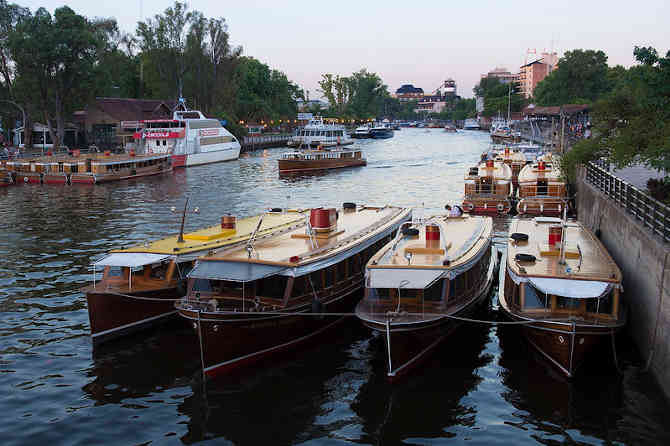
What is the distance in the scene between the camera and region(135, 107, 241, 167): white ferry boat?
82312 millimetres

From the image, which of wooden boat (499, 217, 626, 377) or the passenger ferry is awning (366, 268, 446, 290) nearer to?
wooden boat (499, 217, 626, 377)

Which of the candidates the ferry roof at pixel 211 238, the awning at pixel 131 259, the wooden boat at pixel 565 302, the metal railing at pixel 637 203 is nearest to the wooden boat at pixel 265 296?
the ferry roof at pixel 211 238

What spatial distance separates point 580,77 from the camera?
145 metres

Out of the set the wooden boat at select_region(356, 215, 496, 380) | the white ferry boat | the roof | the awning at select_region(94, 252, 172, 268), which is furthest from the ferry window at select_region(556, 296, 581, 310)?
the roof

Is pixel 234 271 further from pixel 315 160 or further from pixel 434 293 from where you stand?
pixel 315 160

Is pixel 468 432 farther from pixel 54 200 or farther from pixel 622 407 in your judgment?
pixel 54 200

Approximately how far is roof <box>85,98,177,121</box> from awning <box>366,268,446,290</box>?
85.7 meters

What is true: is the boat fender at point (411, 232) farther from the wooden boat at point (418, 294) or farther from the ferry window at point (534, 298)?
the ferry window at point (534, 298)

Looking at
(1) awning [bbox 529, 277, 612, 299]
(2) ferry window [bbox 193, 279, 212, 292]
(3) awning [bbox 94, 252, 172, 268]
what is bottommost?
(2) ferry window [bbox 193, 279, 212, 292]

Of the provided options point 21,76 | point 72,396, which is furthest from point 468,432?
point 21,76

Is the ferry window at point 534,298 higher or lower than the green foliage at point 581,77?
lower

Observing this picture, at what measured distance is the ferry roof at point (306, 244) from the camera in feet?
60.4

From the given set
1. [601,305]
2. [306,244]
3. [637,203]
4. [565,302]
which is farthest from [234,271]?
[637,203]

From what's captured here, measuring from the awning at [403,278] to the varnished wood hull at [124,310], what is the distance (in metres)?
6.80
